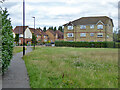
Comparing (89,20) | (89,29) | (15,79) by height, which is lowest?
(15,79)

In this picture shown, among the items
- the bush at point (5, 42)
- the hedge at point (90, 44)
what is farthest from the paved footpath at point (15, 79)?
the hedge at point (90, 44)

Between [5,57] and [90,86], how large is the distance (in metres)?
4.31

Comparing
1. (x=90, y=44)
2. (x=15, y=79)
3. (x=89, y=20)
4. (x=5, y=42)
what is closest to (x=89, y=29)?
(x=89, y=20)

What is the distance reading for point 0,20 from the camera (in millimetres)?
7551

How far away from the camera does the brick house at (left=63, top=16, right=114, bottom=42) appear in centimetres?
5156

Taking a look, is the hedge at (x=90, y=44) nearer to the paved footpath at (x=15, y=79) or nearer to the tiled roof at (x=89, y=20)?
the tiled roof at (x=89, y=20)

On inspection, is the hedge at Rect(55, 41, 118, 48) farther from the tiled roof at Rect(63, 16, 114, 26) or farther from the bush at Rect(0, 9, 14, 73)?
the bush at Rect(0, 9, 14, 73)

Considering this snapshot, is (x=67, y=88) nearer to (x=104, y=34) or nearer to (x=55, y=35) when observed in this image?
(x=104, y=34)

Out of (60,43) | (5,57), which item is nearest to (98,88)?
(5,57)

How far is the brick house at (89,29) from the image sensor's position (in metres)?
51.6

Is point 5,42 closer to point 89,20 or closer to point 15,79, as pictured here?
point 15,79

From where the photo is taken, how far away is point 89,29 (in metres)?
53.1

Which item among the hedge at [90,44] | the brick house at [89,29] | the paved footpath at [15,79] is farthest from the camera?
the brick house at [89,29]

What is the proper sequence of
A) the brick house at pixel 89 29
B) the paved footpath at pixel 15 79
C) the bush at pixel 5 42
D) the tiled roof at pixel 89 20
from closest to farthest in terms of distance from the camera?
the paved footpath at pixel 15 79, the bush at pixel 5 42, the brick house at pixel 89 29, the tiled roof at pixel 89 20
